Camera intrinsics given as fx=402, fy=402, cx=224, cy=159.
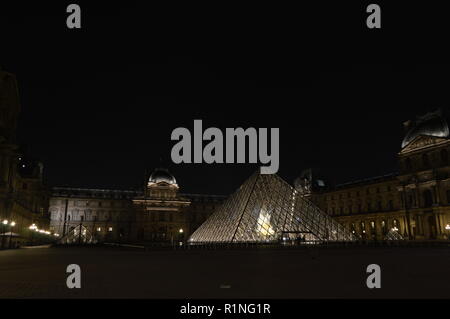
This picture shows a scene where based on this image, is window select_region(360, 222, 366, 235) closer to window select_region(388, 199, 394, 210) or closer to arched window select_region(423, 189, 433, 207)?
window select_region(388, 199, 394, 210)

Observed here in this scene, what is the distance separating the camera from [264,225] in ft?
118

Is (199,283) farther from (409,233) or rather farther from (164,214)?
(164,214)

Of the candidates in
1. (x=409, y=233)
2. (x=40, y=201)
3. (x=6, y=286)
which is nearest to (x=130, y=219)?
(x=40, y=201)

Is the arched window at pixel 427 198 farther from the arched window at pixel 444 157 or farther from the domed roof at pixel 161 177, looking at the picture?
the domed roof at pixel 161 177

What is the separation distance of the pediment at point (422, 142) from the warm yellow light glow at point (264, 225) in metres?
34.4

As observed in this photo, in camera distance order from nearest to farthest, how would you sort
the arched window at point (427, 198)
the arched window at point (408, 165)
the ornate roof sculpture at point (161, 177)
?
1. the arched window at point (427, 198)
2. the arched window at point (408, 165)
3. the ornate roof sculpture at point (161, 177)

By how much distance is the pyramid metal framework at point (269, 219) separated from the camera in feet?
116

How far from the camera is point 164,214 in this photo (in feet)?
298

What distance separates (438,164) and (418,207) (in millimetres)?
7233

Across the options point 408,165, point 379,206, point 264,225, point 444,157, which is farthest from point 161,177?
point 264,225

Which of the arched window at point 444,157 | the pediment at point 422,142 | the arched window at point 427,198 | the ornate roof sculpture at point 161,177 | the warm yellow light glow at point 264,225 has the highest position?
the ornate roof sculpture at point 161,177

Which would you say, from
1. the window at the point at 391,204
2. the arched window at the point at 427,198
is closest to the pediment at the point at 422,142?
the arched window at the point at 427,198

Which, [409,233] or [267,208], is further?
[409,233]

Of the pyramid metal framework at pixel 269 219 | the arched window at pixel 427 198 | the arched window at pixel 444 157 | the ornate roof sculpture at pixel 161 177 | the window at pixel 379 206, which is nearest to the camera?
the pyramid metal framework at pixel 269 219
